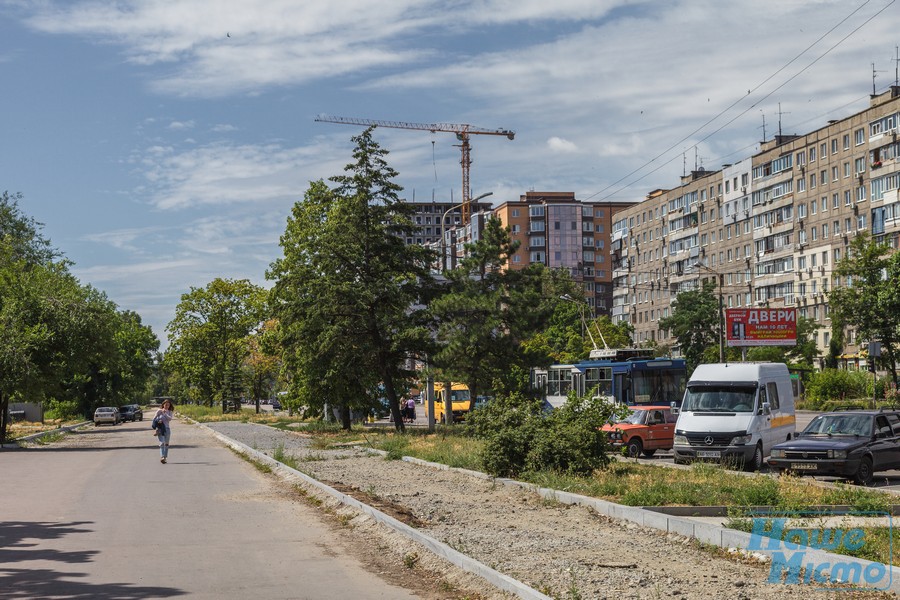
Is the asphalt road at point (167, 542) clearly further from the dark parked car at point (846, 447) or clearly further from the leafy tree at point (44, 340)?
the leafy tree at point (44, 340)

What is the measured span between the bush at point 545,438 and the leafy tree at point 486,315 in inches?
876

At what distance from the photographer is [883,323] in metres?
64.2

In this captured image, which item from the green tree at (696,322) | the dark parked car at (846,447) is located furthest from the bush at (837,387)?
the dark parked car at (846,447)

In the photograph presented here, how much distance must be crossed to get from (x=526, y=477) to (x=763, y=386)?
9.13 metres

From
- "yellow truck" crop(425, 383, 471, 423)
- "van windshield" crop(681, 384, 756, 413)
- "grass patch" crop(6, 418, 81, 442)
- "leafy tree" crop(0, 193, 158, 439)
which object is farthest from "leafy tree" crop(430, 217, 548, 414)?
"van windshield" crop(681, 384, 756, 413)

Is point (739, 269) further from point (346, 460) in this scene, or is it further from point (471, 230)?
point (346, 460)

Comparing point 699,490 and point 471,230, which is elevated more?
point 471,230

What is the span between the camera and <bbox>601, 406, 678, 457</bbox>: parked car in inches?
1157

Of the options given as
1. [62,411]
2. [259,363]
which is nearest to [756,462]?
[259,363]

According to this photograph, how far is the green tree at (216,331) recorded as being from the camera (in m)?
95.1

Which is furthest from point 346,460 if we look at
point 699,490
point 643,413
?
point 699,490

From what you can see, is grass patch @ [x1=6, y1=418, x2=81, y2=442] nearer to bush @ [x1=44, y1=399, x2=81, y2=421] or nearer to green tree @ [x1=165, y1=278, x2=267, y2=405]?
bush @ [x1=44, y1=399, x2=81, y2=421]

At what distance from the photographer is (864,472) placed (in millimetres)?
20359

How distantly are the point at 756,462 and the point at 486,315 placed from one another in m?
22.0
